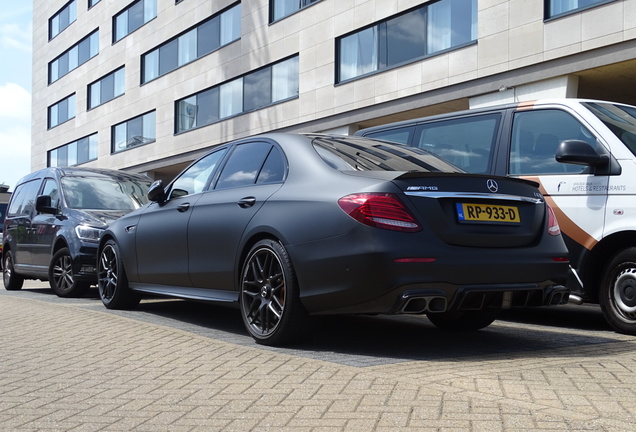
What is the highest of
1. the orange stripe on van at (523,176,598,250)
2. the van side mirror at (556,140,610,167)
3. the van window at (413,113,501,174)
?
the van window at (413,113,501,174)

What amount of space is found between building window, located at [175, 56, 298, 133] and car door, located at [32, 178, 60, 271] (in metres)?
16.2

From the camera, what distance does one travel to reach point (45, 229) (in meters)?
10.4

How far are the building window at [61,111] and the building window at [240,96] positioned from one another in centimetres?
1599

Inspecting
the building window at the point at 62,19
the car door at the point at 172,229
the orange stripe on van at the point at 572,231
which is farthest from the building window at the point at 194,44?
the orange stripe on van at the point at 572,231

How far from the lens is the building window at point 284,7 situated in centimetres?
2633

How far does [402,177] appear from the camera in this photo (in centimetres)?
488

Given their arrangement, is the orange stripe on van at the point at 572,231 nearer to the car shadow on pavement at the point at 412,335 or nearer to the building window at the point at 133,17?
the car shadow on pavement at the point at 412,335

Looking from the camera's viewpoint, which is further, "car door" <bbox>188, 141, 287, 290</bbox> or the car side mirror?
the car side mirror

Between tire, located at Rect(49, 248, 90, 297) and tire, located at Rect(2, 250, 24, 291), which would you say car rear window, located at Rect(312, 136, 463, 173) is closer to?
tire, located at Rect(49, 248, 90, 297)

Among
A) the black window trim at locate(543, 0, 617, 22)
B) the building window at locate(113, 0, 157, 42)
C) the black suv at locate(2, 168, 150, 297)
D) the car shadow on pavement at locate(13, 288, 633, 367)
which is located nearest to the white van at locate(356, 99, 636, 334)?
the car shadow on pavement at locate(13, 288, 633, 367)

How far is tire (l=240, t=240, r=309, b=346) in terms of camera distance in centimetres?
512

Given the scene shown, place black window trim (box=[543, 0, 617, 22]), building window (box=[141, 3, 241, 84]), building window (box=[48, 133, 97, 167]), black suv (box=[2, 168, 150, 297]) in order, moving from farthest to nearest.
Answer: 1. building window (box=[48, 133, 97, 167])
2. building window (box=[141, 3, 241, 84])
3. black window trim (box=[543, 0, 617, 22])
4. black suv (box=[2, 168, 150, 297])

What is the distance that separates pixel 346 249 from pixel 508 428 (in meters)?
1.83

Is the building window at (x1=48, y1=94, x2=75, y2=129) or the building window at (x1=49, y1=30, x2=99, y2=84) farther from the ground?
the building window at (x1=49, y1=30, x2=99, y2=84)
